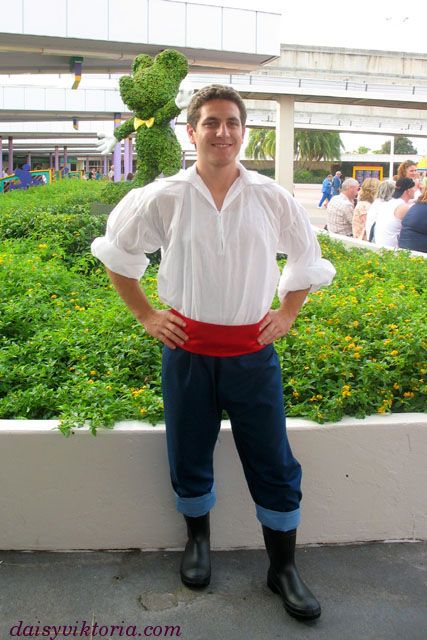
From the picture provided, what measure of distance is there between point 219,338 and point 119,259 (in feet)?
1.54

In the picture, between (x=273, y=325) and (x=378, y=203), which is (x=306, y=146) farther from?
(x=273, y=325)

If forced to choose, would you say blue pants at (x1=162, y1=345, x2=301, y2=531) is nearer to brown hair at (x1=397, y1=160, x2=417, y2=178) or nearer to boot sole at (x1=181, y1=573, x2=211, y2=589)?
boot sole at (x1=181, y1=573, x2=211, y2=589)

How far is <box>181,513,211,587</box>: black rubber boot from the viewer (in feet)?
9.27

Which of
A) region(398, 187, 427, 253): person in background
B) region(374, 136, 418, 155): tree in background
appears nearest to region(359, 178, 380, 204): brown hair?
region(398, 187, 427, 253): person in background

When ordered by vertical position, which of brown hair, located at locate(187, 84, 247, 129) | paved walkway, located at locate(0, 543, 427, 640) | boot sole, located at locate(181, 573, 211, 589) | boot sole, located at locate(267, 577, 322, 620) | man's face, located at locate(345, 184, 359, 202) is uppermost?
brown hair, located at locate(187, 84, 247, 129)

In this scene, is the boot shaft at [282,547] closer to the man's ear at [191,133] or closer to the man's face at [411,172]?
the man's ear at [191,133]

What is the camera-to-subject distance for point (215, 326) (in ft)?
8.45

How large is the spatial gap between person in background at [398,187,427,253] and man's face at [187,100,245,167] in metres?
5.12

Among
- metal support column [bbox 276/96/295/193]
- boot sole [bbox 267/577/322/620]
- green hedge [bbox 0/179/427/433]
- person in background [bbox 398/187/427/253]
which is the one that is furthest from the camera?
metal support column [bbox 276/96/295/193]

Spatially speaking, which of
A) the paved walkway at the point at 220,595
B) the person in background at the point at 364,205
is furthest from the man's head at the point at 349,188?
the paved walkway at the point at 220,595

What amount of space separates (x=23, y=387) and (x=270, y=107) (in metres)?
29.8

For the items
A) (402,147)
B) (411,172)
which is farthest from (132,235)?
(402,147)

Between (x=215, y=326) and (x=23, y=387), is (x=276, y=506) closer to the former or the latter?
(x=215, y=326)

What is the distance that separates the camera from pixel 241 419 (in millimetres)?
2660
